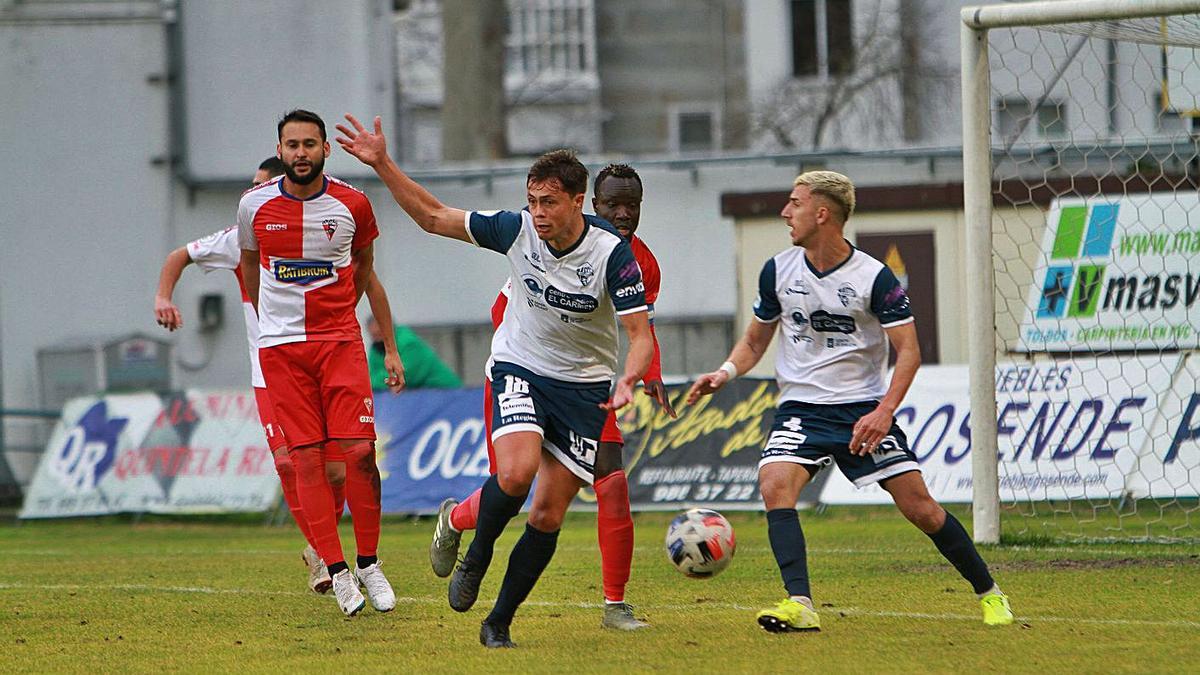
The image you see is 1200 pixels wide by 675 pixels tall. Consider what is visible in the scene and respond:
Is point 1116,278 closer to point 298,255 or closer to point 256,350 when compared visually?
point 256,350

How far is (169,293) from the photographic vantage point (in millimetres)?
9102

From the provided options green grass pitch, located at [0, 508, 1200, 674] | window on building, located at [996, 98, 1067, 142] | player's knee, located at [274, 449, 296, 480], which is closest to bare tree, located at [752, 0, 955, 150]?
window on building, located at [996, 98, 1067, 142]

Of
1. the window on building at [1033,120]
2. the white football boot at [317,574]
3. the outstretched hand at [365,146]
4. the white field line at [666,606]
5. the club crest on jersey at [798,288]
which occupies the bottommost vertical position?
the white field line at [666,606]

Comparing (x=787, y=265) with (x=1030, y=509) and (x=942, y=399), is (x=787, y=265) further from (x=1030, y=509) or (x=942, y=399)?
(x=942, y=399)

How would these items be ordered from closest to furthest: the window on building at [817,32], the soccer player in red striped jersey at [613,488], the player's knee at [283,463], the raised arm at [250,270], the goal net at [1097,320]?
the soccer player in red striped jersey at [613,488], the raised arm at [250,270], the player's knee at [283,463], the goal net at [1097,320], the window on building at [817,32]

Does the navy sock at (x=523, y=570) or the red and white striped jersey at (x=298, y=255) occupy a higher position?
the red and white striped jersey at (x=298, y=255)

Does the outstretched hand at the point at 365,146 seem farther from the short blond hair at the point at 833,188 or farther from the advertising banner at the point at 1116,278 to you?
the advertising banner at the point at 1116,278

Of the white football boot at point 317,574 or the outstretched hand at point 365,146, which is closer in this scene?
the outstretched hand at point 365,146

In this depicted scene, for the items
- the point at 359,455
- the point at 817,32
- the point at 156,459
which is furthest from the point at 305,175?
the point at 817,32

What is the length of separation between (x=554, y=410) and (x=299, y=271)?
189 cm

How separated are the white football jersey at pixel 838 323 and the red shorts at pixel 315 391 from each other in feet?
6.82

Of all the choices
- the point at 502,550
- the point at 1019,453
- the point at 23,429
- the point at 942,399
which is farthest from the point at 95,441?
the point at 1019,453

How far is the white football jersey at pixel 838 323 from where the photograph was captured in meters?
7.26

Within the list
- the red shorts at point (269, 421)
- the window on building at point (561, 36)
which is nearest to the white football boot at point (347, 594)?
the red shorts at point (269, 421)
